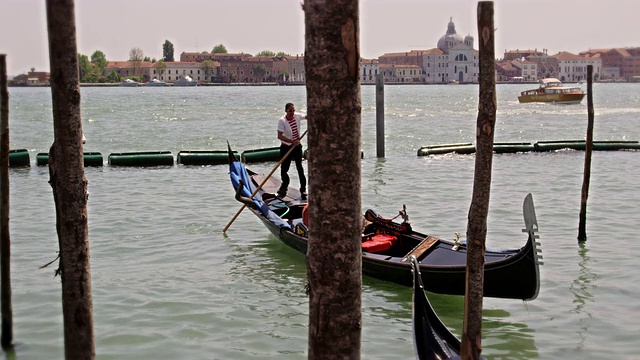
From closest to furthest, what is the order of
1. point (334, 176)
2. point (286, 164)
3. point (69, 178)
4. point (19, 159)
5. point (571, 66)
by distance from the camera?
point (334, 176)
point (69, 178)
point (286, 164)
point (19, 159)
point (571, 66)

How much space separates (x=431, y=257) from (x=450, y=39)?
129795mm

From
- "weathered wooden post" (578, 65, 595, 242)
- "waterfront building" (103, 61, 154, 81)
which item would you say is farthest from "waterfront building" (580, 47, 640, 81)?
"weathered wooden post" (578, 65, 595, 242)

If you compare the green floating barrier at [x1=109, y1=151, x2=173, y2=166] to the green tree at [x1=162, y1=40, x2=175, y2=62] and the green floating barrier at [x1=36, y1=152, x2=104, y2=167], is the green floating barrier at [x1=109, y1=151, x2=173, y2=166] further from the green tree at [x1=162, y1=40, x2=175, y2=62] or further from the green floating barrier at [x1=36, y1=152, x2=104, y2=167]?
the green tree at [x1=162, y1=40, x2=175, y2=62]

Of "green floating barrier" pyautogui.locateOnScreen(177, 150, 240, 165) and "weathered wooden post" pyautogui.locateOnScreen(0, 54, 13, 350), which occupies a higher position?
"weathered wooden post" pyautogui.locateOnScreen(0, 54, 13, 350)

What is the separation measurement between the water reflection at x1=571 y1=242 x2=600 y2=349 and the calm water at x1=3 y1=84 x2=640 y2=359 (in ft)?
0.05

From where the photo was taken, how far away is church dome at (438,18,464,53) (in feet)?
436

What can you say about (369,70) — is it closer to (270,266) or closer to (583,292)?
(270,266)

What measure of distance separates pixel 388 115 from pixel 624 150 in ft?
62.1

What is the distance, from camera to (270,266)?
7.82 meters

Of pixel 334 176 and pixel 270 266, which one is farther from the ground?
pixel 334 176

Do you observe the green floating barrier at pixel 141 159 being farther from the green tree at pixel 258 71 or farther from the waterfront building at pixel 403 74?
the waterfront building at pixel 403 74

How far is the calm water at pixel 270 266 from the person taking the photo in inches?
226

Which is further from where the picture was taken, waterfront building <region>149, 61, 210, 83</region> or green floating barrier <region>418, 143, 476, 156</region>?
waterfront building <region>149, 61, 210, 83</region>

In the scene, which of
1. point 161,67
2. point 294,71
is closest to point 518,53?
point 294,71
